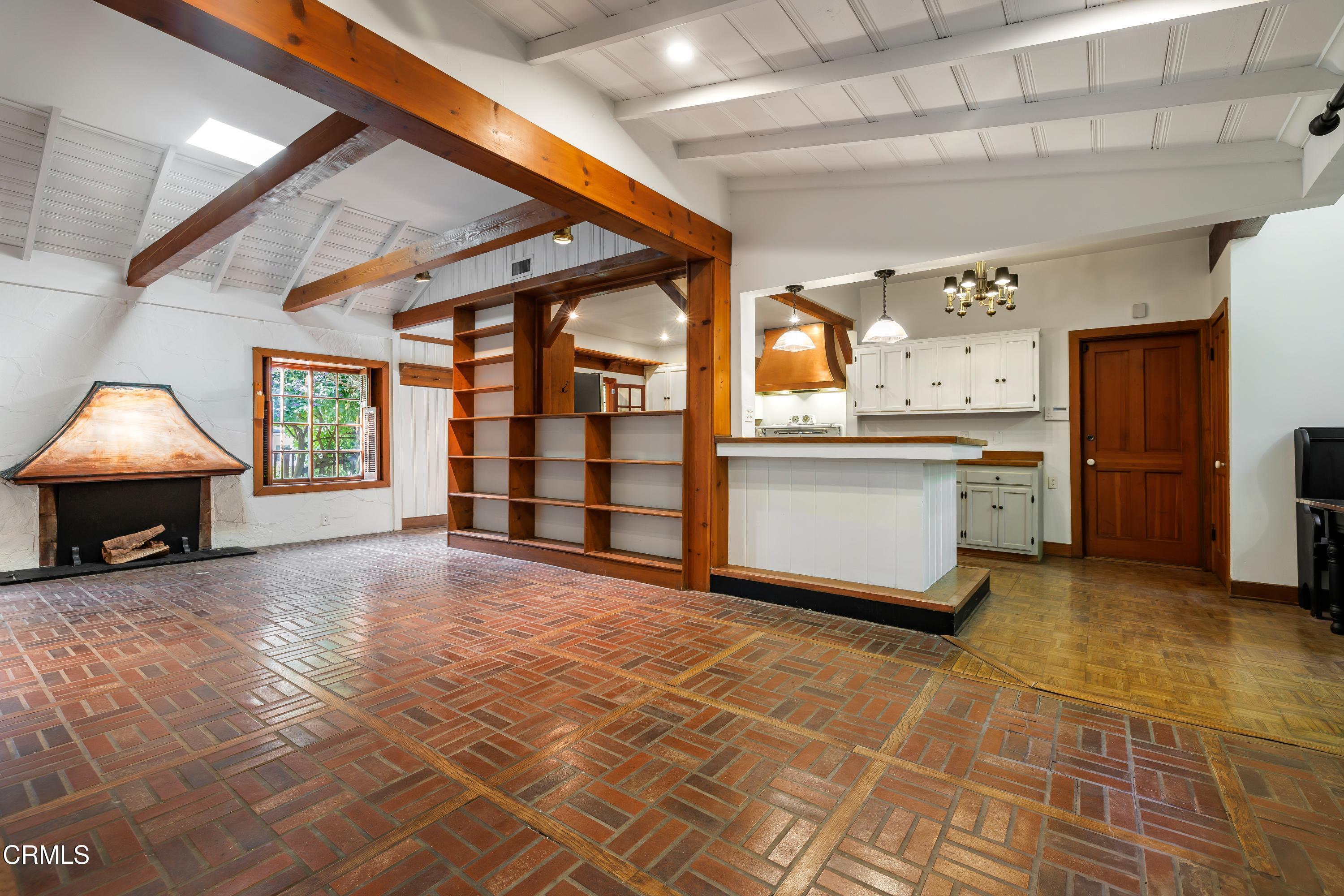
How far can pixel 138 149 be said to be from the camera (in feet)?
15.4

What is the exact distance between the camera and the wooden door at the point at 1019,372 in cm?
608

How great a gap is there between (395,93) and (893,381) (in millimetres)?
6057

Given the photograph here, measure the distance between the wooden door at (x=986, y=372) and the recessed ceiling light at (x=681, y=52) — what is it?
15.8 ft

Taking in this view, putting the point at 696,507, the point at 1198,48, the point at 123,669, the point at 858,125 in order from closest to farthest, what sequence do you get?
the point at 1198,48
the point at 123,669
the point at 858,125
the point at 696,507

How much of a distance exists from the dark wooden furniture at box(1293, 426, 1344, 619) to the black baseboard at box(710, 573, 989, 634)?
6.54ft

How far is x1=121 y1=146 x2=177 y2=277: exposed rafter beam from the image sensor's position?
473 cm

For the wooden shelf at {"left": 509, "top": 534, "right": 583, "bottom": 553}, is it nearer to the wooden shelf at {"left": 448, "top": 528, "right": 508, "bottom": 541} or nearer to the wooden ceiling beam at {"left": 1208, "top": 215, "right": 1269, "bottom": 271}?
the wooden shelf at {"left": 448, "top": 528, "right": 508, "bottom": 541}

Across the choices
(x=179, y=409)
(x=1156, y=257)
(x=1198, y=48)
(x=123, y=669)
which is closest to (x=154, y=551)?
(x=179, y=409)

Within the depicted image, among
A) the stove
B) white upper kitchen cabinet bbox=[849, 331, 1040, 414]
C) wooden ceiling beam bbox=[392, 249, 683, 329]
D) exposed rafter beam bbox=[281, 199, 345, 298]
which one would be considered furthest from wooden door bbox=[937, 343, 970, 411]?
exposed rafter beam bbox=[281, 199, 345, 298]

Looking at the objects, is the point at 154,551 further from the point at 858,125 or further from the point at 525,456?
the point at 858,125

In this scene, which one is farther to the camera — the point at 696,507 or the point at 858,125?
the point at 696,507

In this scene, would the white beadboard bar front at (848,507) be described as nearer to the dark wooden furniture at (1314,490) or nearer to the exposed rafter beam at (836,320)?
the dark wooden furniture at (1314,490)

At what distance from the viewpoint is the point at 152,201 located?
5055mm

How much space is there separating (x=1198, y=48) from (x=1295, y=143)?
104cm
